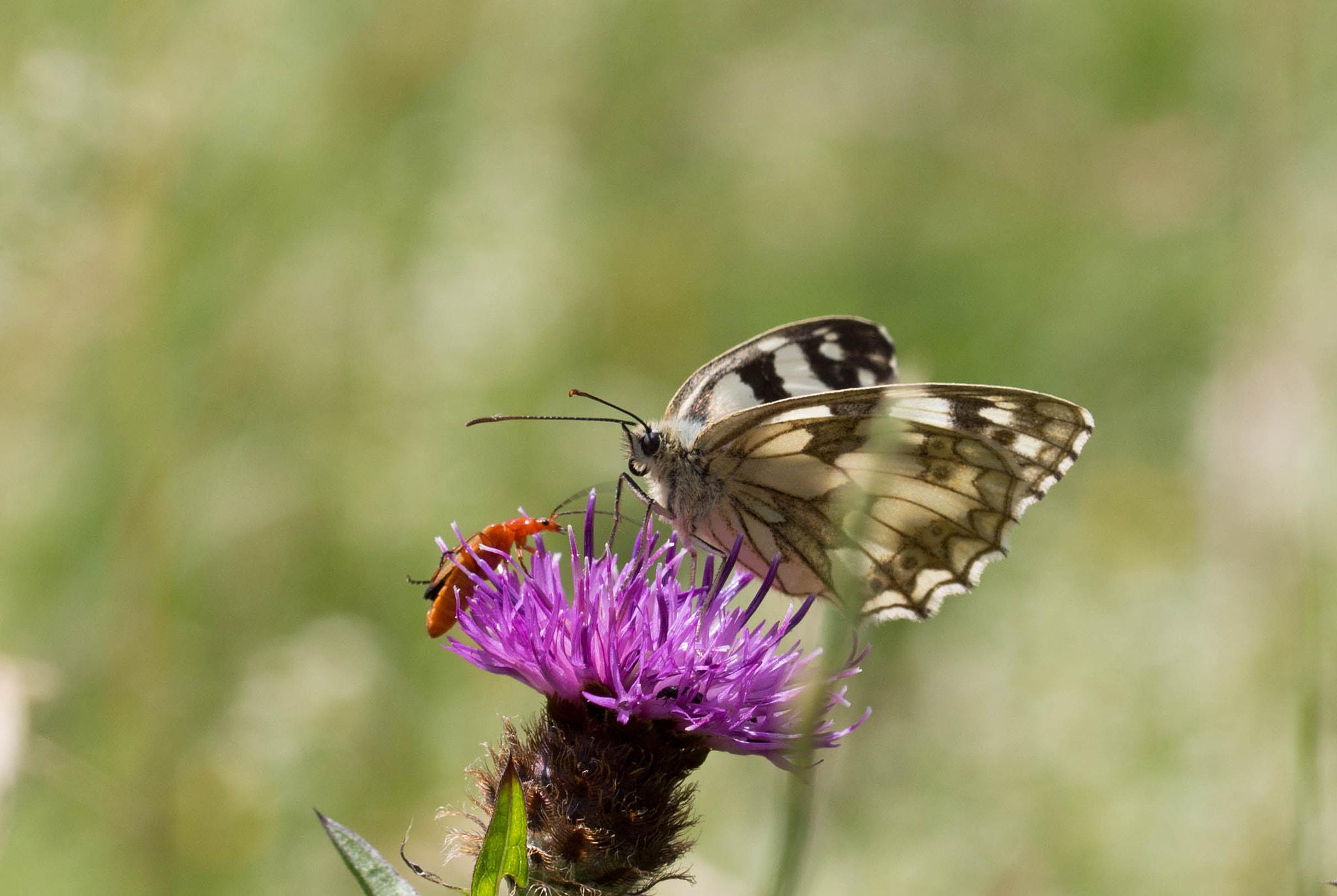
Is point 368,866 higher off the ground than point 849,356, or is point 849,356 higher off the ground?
point 849,356

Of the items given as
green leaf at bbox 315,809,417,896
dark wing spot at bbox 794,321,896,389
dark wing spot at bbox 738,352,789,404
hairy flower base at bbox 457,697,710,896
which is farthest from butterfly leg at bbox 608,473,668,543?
green leaf at bbox 315,809,417,896

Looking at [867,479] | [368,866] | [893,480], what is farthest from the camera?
[893,480]

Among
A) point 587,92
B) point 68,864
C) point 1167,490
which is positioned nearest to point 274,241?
point 587,92

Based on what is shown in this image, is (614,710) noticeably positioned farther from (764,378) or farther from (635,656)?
(764,378)

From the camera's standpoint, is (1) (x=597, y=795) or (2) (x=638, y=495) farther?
(2) (x=638, y=495)

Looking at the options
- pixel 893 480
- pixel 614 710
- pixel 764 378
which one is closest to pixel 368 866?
pixel 614 710

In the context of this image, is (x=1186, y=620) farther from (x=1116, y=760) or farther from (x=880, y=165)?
(x=880, y=165)

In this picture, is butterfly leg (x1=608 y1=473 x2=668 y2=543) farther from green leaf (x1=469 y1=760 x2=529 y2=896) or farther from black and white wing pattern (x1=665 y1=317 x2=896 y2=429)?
green leaf (x1=469 y1=760 x2=529 y2=896)
